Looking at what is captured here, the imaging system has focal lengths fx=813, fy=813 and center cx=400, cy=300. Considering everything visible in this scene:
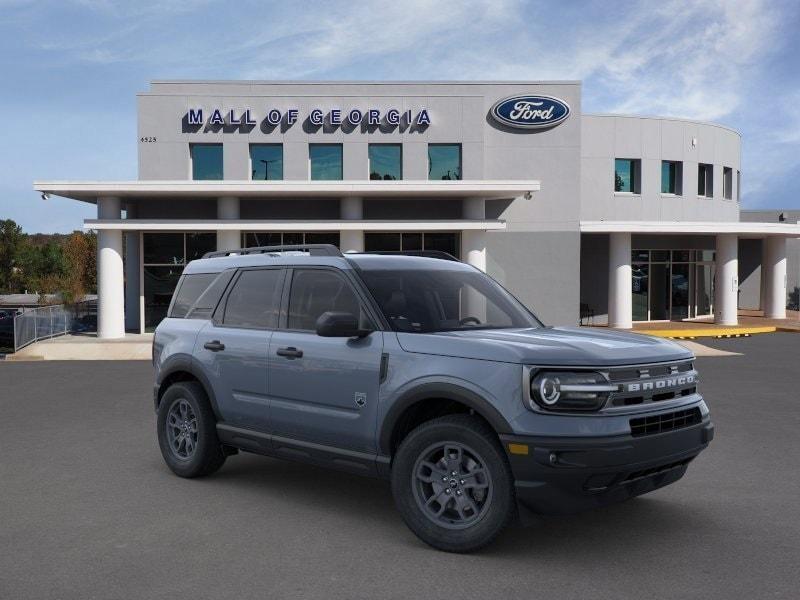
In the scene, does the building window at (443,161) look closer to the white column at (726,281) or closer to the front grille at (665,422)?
the white column at (726,281)

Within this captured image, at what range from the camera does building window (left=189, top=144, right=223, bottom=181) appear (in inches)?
1108

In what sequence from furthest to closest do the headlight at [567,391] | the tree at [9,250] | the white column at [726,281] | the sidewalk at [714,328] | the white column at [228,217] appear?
the tree at [9,250]
the white column at [726,281]
the sidewalk at [714,328]
the white column at [228,217]
the headlight at [567,391]

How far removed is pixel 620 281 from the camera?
96.9 ft

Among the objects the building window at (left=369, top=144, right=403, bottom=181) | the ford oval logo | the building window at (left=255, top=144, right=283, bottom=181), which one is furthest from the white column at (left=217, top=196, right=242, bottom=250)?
the ford oval logo

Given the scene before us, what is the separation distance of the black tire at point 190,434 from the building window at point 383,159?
2142 cm

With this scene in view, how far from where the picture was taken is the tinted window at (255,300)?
6781 millimetres

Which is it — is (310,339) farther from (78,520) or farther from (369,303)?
(78,520)

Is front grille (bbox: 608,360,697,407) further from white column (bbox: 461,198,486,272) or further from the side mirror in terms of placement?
white column (bbox: 461,198,486,272)

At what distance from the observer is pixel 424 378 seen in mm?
5422

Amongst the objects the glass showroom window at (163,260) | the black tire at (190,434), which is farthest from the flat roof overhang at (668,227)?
the black tire at (190,434)

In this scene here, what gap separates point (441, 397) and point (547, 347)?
30.8 inches

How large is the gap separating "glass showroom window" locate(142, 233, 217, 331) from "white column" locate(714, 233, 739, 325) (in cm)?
1904

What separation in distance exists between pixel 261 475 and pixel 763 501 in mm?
4349

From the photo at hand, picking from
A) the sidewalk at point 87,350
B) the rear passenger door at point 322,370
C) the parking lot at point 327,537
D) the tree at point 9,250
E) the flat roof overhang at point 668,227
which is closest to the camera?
the parking lot at point 327,537
